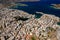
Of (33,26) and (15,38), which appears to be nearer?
(15,38)

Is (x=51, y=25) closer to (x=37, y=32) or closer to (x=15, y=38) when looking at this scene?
(x=37, y=32)

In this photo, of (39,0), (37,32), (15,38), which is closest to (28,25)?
(37,32)

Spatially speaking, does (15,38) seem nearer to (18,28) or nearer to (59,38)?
(18,28)

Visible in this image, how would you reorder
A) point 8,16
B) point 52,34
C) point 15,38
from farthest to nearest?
point 8,16, point 52,34, point 15,38

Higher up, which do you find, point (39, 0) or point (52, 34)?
point (52, 34)

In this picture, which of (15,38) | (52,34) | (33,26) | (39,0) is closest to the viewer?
(15,38)

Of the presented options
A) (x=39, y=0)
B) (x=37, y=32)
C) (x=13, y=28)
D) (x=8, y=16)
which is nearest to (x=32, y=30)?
(x=37, y=32)
